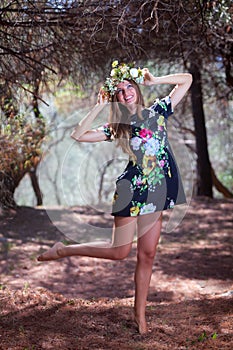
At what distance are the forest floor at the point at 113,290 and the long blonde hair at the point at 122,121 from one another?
3.90 feet

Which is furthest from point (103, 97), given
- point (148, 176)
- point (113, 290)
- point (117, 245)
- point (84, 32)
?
point (113, 290)

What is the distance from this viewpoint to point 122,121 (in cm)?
329

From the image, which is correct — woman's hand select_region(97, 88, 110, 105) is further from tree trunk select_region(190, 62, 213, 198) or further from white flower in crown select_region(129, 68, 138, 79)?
tree trunk select_region(190, 62, 213, 198)

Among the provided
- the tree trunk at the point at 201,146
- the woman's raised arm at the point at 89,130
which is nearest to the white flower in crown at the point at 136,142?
the woman's raised arm at the point at 89,130

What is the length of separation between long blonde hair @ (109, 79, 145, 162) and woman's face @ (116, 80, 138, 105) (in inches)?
0.8

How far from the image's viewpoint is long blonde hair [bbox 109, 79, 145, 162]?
128 inches

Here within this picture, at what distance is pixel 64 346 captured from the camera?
10.1 ft

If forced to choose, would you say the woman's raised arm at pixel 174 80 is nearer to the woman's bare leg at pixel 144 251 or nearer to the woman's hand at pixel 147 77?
the woman's hand at pixel 147 77

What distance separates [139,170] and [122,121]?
34 cm

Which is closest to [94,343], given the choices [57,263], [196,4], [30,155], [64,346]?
[64,346]

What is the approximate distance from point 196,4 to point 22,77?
1949 millimetres

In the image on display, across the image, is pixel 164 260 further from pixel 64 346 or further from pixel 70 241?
pixel 64 346

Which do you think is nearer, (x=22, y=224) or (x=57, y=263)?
(x=57, y=263)

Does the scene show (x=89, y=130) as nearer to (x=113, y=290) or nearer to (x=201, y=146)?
(x=113, y=290)
